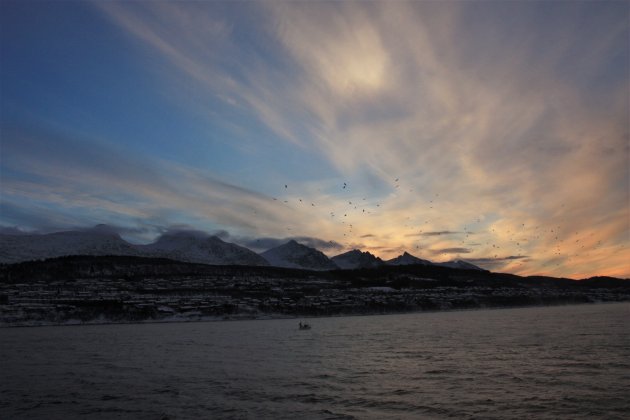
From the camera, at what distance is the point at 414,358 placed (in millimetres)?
54906

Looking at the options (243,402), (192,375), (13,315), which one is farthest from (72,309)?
(243,402)

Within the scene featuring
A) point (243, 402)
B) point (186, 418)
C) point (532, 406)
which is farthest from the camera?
point (243, 402)

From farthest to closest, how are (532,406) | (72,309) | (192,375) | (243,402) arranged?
(72,309), (192,375), (243,402), (532,406)

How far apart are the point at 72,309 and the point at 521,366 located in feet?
513

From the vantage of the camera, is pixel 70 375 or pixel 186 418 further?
pixel 70 375

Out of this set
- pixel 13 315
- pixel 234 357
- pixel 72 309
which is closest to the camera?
pixel 234 357

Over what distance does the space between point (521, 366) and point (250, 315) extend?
155 meters

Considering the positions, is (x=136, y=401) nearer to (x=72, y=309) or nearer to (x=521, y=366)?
(x=521, y=366)

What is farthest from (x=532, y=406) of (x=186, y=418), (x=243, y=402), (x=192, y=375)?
(x=192, y=375)

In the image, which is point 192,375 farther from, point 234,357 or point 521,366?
point 521,366

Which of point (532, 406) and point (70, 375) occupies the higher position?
point (532, 406)

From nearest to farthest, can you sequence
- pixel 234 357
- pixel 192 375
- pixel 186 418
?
pixel 186 418 < pixel 192 375 < pixel 234 357

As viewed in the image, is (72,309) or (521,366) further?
(72,309)

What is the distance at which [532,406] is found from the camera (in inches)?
1176
